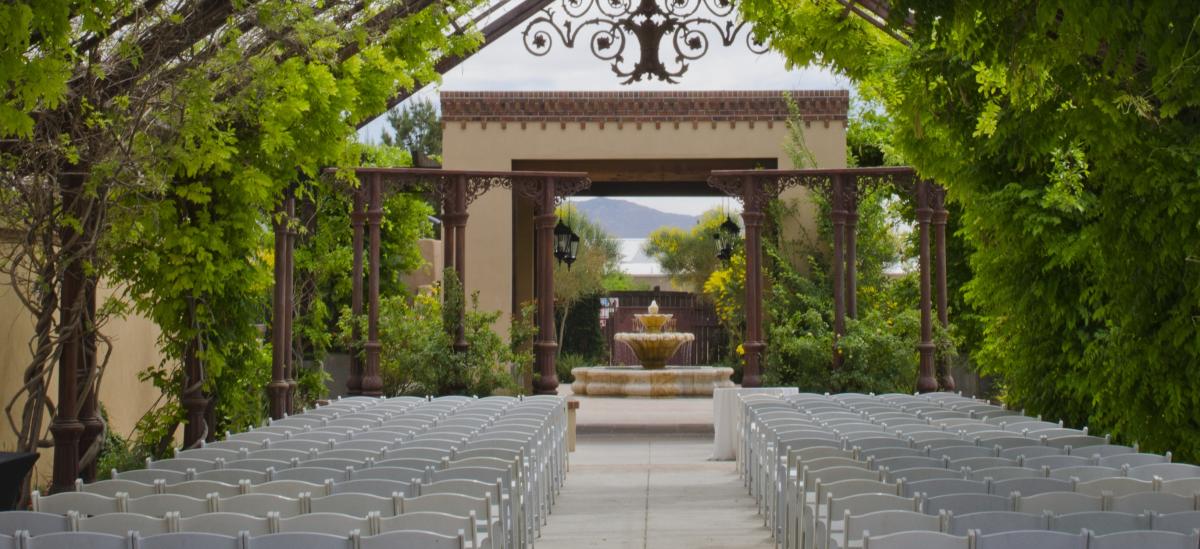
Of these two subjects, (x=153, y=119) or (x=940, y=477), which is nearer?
(x=940, y=477)

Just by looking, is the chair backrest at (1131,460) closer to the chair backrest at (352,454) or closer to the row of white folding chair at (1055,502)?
the row of white folding chair at (1055,502)

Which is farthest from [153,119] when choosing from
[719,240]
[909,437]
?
[719,240]

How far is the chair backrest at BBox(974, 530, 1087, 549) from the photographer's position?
15.7 ft

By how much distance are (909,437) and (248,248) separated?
5.69m

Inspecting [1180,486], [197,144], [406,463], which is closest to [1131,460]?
[1180,486]

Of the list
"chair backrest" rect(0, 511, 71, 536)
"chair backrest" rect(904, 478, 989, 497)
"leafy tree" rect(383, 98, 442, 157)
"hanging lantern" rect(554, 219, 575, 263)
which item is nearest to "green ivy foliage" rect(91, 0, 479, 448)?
"chair backrest" rect(0, 511, 71, 536)

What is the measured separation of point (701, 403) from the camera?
20625 millimetres

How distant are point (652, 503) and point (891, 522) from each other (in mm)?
5857

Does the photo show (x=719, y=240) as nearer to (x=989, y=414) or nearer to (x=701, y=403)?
(x=701, y=403)

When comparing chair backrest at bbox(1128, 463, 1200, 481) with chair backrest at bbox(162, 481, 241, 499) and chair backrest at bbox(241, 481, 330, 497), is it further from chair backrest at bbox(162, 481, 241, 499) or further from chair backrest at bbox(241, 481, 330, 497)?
chair backrest at bbox(162, 481, 241, 499)

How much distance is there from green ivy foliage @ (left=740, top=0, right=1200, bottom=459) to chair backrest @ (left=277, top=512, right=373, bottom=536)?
10.2 ft

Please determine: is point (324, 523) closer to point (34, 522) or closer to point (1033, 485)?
point (34, 522)

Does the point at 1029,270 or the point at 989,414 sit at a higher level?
the point at 1029,270

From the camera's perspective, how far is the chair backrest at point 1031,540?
4781 mm
